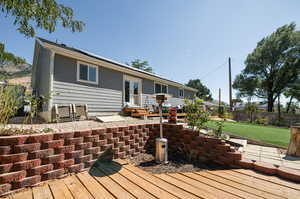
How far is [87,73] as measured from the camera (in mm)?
6242

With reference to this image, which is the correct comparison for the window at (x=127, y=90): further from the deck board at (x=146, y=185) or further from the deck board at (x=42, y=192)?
the deck board at (x=42, y=192)

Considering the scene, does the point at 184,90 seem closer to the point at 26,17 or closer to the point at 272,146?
the point at 272,146

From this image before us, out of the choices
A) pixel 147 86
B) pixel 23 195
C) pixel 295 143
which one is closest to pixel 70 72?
pixel 147 86

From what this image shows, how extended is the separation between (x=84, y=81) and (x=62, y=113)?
186 centimetres

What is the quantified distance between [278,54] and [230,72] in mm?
8307

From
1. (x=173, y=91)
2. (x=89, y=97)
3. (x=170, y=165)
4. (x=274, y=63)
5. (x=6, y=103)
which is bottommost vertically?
(x=170, y=165)

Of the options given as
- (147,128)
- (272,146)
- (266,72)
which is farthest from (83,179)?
(266,72)

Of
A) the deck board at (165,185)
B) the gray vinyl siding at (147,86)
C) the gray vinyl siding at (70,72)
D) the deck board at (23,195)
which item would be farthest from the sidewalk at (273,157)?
the gray vinyl siding at (147,86)

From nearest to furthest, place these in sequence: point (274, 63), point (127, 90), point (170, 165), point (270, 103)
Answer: point (170, 165)
point (127, 90)
point (274, 63)
point (270, 103)

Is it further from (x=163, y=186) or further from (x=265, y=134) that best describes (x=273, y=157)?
(x=163, y=186)

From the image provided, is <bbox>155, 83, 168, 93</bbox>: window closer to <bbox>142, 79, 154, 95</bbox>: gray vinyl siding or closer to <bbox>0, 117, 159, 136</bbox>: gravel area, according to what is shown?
<bbox>142, 79, 154, 95</bbox>: gray vinyl siding

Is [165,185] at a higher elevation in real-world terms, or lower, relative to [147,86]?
lower

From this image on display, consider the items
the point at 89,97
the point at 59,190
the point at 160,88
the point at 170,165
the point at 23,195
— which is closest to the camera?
the point at 23,195

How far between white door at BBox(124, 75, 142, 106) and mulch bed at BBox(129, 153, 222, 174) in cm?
535
